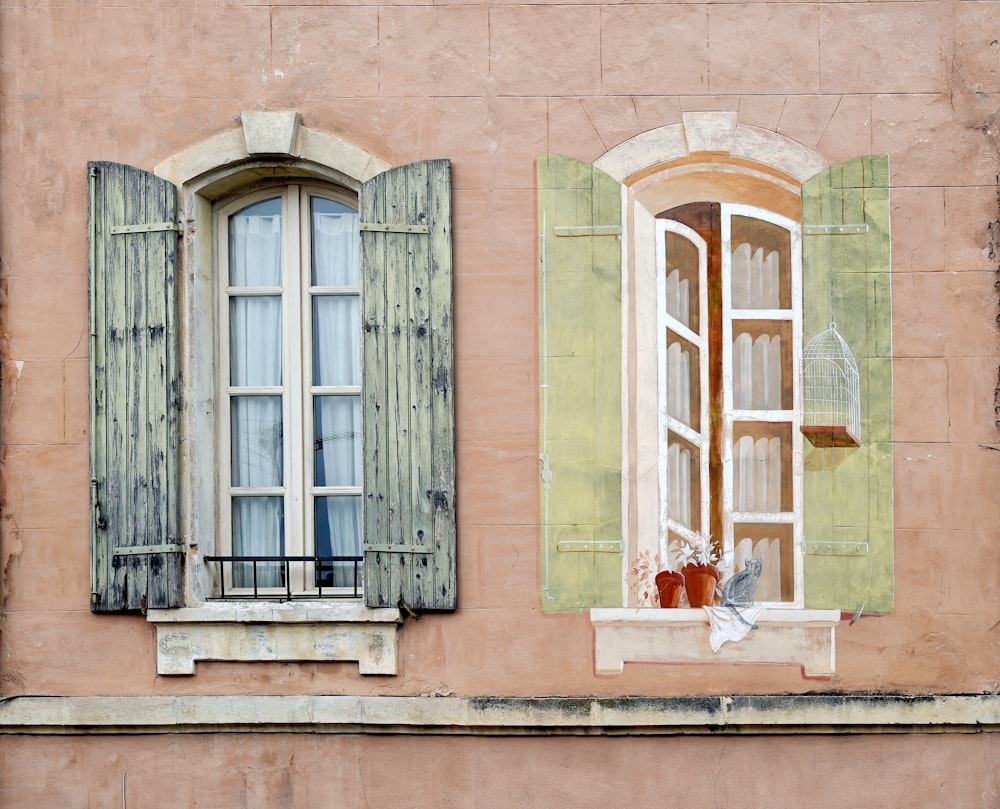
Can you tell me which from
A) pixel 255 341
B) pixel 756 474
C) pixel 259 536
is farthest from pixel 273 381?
pixel 756 474

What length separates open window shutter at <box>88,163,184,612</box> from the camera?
6180 mm

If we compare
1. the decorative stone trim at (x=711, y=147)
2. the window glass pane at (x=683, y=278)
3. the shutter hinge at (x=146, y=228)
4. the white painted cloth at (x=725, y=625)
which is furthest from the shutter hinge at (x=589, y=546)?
the shutter hinge at (x=146, y=228)

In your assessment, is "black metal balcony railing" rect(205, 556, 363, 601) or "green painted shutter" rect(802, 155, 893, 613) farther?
"black metal balcony railing" rect(205, 556, 363, 601)

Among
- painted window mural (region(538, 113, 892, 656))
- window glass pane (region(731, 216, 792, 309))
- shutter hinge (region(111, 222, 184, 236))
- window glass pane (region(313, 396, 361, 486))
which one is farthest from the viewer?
window glass pane (region(313, 396, 361, 486))

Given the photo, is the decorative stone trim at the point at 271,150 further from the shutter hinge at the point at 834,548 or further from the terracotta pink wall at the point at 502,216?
the shutter hinge at the point at 834,548

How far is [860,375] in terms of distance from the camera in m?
6.16

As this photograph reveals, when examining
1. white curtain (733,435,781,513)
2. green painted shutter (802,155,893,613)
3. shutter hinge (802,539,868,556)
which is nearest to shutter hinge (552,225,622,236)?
green painted shutter (802,155,893,613)

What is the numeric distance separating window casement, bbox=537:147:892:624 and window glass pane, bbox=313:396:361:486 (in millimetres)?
960

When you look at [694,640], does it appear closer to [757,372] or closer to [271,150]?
[757,372]

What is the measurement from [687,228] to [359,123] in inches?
64.9

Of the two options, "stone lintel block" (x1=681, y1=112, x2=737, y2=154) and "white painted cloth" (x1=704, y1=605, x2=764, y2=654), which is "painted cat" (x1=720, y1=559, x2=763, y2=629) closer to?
"white painted cloth" (x1=704, y1=605, x2=764, y2=654)

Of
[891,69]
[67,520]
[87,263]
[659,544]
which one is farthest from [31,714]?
[891,69]

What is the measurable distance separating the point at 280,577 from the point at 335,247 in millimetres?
1634

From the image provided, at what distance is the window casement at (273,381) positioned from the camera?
614cm
